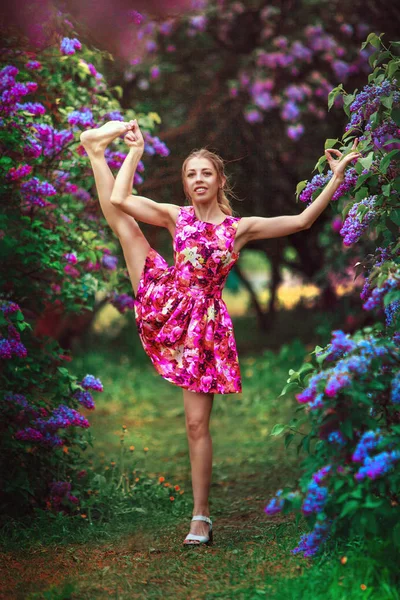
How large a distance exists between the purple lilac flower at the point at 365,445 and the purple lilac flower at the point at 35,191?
2223mm

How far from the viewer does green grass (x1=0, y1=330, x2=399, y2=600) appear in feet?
9.41

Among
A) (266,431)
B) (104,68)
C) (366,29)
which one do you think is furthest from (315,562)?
(366,29)

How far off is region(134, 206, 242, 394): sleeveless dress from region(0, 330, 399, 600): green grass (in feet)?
2.35

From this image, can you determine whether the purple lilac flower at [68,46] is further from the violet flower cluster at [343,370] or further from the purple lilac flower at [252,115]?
the purple lilac flower at [252,115]

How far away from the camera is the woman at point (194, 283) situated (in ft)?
11.9

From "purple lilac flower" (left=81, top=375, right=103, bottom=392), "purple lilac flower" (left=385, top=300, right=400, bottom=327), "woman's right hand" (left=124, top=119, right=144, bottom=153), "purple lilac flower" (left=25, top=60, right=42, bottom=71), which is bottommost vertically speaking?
"purple lilac flower" (left=81, top=375, right=103, bottom=392)

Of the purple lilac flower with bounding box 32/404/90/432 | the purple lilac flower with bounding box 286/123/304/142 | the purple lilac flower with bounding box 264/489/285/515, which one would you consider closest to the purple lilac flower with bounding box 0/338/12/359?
the purple lilac flower with bounding box 32/404/90/432

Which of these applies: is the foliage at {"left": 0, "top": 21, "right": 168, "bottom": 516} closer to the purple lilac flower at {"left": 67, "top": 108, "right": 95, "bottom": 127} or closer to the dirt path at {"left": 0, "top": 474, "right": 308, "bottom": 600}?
the purple lilac flower at {"left": 67, "top": 108, "right": 95, "bottom": 127}

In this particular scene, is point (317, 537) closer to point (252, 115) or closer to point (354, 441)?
point (354, 441)

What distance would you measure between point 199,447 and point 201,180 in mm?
1157

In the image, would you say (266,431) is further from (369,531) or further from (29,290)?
(369,531)

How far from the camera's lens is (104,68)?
728 cm

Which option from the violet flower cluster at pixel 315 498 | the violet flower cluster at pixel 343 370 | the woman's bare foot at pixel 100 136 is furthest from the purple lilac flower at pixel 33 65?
the violet flower cluster at pixel 315 498

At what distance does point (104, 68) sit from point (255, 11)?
2.34m
